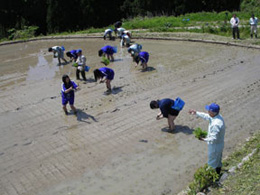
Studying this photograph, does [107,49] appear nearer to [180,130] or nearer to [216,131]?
[180,130]

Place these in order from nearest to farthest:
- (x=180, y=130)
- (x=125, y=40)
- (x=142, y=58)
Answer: (x=180, y=130) → (x=142, y=58) → (x=125, y=40)

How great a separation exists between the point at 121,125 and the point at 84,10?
28894 millimetres

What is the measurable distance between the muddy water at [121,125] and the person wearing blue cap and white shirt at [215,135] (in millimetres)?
749

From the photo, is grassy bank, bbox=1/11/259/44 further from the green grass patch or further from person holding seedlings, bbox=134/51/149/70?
the green grass patch

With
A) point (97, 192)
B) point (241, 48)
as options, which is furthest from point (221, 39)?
point (97, 192)

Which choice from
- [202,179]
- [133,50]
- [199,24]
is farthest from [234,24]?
[202,179]

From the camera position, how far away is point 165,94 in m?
11.1

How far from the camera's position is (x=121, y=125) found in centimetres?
925

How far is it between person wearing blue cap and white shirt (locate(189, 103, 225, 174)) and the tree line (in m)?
28.5

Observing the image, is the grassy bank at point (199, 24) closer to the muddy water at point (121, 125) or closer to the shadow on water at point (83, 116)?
the muddy water at point (121, 125)

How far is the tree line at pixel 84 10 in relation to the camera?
34.0 meters

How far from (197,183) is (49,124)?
17.6 ft

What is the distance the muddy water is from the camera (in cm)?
689

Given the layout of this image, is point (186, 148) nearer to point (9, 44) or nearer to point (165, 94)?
point (165, 94)
